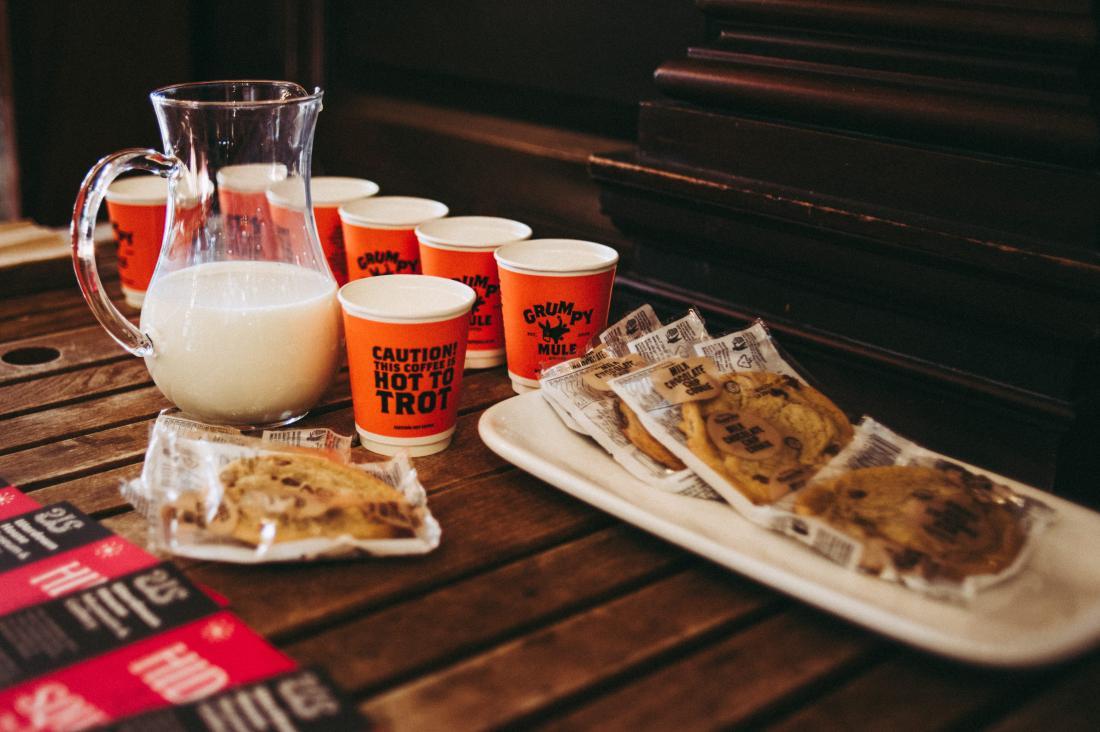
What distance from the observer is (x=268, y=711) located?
65cm

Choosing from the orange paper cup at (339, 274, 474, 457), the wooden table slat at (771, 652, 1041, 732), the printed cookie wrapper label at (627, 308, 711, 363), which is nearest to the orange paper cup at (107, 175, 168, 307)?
the orange paper cup at (339, 274, 474, 457)

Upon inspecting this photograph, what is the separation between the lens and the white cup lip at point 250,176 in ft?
3.37

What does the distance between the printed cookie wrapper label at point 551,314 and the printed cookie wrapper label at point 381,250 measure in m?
0.20

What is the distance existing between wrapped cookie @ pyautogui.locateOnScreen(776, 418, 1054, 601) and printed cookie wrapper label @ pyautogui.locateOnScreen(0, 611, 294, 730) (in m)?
0.44

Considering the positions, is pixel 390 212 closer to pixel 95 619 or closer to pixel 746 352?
pixel 746 352

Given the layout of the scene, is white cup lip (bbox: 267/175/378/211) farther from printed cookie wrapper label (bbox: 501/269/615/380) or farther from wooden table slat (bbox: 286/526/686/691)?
wooden table slat (bbox: 286/526/686/691)

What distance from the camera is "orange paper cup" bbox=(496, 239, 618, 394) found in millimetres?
1175

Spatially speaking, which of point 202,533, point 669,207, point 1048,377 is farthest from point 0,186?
point 1048,377

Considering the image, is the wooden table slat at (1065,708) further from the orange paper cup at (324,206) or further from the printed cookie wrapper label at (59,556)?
the orange paper cup at (324,206)

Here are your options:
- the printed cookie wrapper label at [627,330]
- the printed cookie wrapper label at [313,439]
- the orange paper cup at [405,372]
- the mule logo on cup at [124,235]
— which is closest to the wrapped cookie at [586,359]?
the printed cookie wrapper label at [627,330]

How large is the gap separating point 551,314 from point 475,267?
133 millimetres

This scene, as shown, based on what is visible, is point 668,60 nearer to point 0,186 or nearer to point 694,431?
point 694,431

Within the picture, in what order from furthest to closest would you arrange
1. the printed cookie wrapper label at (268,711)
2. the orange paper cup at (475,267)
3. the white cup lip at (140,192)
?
the white cup lip at (140,192) → the orange paper cup at (475,267) → the printed cookie wrapper label at (268,711)

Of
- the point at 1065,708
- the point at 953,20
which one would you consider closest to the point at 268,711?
the point at 1065,708
